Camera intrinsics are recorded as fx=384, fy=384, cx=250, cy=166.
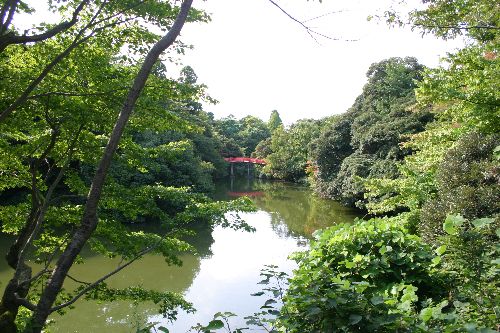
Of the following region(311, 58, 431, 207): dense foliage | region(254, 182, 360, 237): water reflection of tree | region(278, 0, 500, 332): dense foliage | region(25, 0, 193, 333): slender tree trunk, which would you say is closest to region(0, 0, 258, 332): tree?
region(25, 0, 193, 333): slender tree trunk

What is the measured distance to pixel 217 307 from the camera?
8.17 m

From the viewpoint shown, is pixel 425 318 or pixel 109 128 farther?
pixel 109 128

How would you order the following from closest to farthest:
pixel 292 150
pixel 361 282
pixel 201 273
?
pixel 361 282 → pixel 201 273 → pixel 292 150

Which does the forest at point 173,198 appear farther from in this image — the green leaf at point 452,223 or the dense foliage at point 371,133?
the dense foliage at point 371,133

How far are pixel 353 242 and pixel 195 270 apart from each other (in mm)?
7829

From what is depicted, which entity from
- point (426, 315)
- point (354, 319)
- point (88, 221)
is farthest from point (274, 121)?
point (354, 319)

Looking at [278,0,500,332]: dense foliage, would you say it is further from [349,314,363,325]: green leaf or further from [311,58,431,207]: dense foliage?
[311,58,431,207]: dense foliage

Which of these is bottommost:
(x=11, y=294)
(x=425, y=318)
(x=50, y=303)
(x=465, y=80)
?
(x=11, y=294)

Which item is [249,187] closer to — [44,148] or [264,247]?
[264,247]

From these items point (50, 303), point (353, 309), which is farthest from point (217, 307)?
point (353, 309)

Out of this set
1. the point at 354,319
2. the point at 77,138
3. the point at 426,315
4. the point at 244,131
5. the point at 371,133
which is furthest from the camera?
the point at 244,131

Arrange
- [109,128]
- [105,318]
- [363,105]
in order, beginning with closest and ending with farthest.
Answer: [109,128]
[105,318]
[363,105]

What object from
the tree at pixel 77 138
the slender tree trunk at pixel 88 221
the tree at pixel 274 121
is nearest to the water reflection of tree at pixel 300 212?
the tree at pixel 77 138

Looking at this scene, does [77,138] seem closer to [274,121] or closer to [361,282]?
[361,282]
